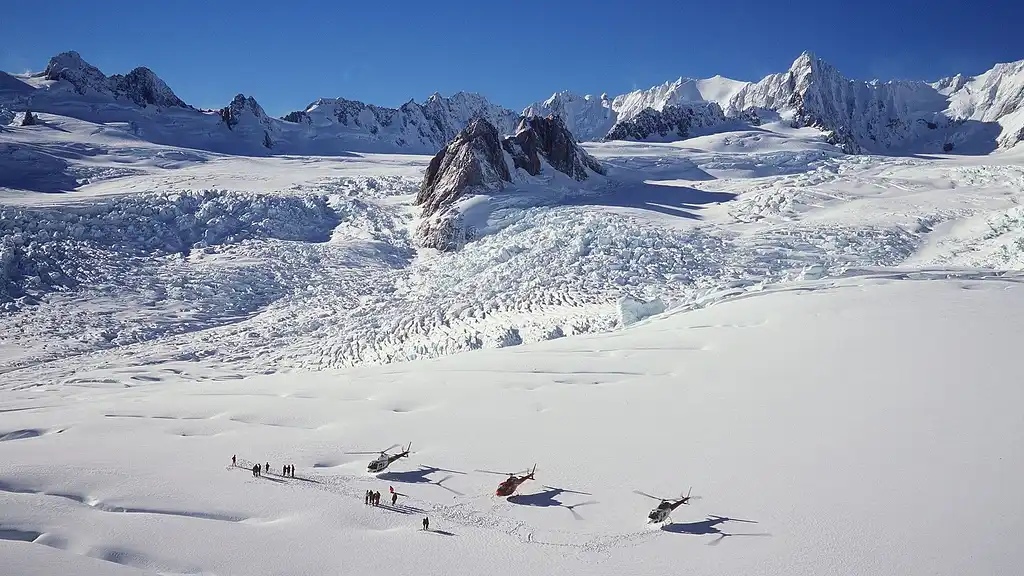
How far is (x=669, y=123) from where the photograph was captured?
3031 inches

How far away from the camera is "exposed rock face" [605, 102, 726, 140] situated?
249ft

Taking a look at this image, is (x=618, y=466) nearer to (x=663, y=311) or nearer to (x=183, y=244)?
(x=663, y=311)

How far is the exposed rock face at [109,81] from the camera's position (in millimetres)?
77562

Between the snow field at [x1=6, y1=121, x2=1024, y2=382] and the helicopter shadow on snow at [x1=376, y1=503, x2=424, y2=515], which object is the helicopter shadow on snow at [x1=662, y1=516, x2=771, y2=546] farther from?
the snow field at [x1=6, y1=121, x2=1024, y2=382]

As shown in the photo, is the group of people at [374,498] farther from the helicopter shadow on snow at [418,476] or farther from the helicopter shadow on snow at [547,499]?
the helicopter shadow on snow at [547,499]

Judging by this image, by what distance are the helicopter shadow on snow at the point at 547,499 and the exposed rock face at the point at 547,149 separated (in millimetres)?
34398

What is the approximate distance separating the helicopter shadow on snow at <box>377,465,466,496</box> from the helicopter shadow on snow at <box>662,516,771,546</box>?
6.64 feet

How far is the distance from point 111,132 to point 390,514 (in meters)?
74.0

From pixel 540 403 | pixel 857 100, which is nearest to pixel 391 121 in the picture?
pixel 540 403

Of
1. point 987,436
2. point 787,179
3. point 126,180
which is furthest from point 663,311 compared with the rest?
point 126,180

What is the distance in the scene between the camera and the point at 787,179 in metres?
36.9

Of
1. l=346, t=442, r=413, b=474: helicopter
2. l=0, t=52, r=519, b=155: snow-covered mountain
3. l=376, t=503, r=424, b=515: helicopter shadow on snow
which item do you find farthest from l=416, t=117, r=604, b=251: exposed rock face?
l=0, t=52, r=519, b=155: snow-covered mountain

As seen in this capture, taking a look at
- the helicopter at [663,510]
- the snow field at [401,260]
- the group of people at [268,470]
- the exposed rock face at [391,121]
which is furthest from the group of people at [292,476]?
the exposed rock face at [391,121]

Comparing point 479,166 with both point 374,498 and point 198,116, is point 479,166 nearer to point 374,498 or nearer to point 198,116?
point 374,498
